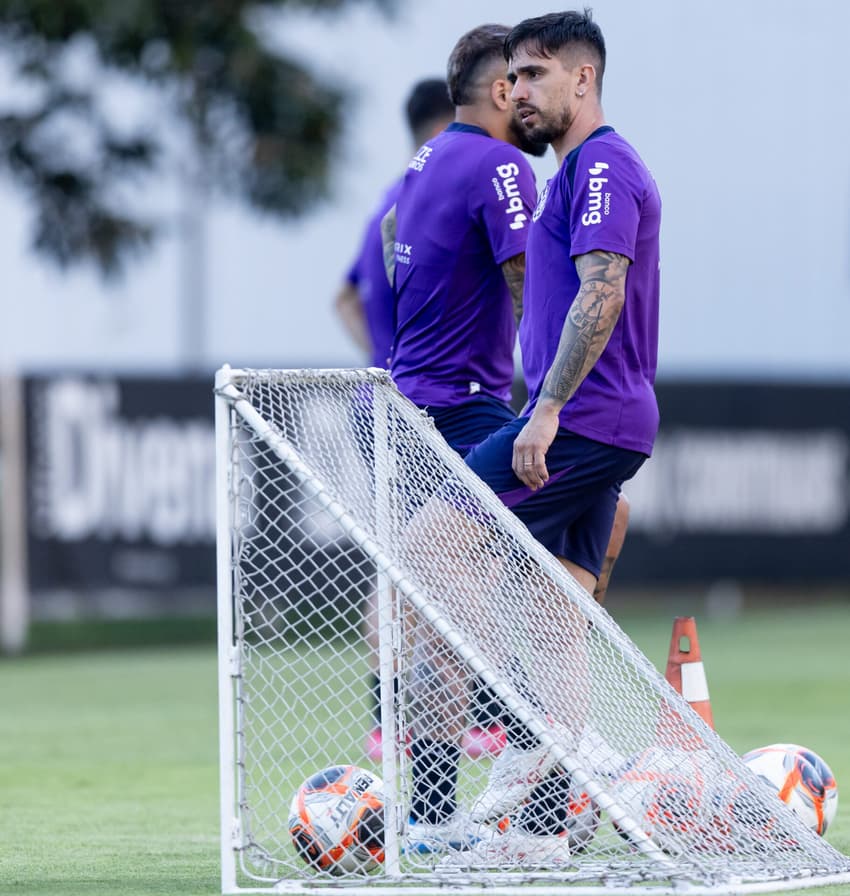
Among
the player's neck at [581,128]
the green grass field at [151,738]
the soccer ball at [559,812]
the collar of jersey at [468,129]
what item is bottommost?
the green grass field at [151,738]

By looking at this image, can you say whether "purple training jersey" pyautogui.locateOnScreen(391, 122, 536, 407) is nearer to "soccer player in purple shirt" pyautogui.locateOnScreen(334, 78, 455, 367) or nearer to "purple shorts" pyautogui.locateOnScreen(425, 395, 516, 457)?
"purple shorts" pyautogui.locateOnScreen(425, 395, 516, 457)

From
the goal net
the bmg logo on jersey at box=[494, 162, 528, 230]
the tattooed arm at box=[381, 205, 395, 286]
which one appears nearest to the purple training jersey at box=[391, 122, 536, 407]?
the bmg logo on jersey at box=[494, 162, 528, 230]

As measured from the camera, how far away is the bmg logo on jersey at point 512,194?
18.5 ft

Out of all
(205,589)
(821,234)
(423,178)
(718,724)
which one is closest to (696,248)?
(821,234)

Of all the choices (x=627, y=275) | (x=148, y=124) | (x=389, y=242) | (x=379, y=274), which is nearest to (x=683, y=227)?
(x=148, y=124)

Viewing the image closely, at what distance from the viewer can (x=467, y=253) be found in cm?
577

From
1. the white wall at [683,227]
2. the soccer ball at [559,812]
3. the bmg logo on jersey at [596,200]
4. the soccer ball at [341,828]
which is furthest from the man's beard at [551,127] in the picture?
the white wall at [683,227]

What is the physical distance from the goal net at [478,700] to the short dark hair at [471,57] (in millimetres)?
1228

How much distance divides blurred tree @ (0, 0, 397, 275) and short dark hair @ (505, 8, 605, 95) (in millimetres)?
14907

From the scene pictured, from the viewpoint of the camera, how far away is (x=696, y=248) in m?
23.1

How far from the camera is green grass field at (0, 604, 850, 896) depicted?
17.8ft

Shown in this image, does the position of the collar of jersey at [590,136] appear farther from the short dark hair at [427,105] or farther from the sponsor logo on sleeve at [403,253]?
the short dark hair at [427,105]

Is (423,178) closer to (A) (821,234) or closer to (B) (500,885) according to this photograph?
(B) (500,885)

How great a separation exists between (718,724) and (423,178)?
4473 mm
